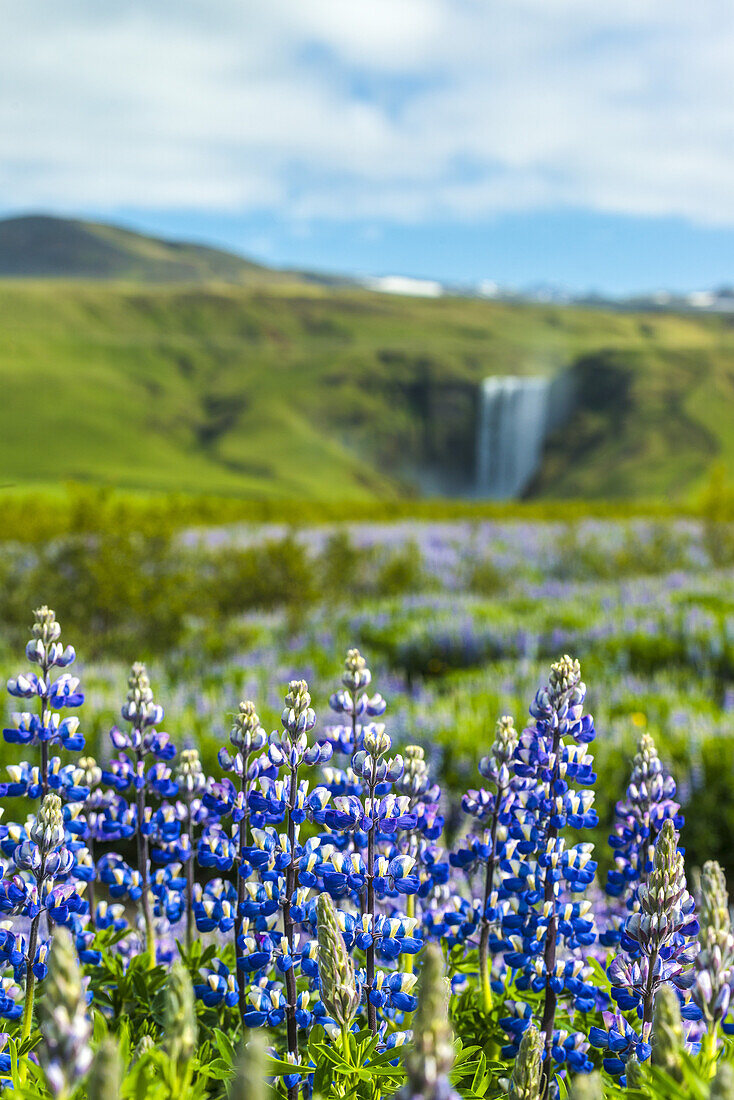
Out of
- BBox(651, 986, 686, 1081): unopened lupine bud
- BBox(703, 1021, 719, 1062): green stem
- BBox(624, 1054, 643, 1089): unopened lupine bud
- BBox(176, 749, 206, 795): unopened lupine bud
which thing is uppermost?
BBox(651, 986, 686, 1081): unopened lupine bud

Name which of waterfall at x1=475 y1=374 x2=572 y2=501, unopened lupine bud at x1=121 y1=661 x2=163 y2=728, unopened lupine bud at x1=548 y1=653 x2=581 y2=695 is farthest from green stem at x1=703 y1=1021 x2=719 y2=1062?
waterfall at x1=475 y1=374 x2=572 y2=501

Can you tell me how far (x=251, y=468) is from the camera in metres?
146

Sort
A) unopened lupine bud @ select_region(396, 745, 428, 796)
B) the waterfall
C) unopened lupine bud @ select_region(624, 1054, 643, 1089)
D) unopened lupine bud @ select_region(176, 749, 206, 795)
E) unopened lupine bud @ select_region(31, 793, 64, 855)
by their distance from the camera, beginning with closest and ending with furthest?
unopened lupine bud @ select_region(624, 1054, 643, 1089) → unopened lupine bud @ select_region(31, 793, 64, 855) → unopened lupine bud @ select_region(396, 745, 428, 796) → unopened lupine bud @ select_region(176, 749, 206, 795) → the waterfall

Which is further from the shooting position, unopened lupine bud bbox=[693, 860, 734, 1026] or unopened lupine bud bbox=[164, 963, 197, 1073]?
unopened lupine bud bbox=[693, 860, 734, 1026]

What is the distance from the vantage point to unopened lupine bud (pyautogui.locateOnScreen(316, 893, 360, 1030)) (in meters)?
1.45

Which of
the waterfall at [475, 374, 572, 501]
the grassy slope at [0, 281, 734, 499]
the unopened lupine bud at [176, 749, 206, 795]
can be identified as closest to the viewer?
the unopened lupine bud at [176, 749, 206, 795]

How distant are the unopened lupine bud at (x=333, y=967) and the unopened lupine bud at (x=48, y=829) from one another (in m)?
0.67

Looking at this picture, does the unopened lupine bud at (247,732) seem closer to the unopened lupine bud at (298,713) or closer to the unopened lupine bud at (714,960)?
the unopened lupine bud at (298,713)

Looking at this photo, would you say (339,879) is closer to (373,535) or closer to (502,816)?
(502,816)

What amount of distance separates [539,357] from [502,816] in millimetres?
200256

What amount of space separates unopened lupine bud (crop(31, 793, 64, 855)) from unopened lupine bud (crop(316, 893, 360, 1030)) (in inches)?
26.4

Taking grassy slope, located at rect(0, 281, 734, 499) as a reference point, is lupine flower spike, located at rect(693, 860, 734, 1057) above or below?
below

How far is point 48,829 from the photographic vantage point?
1.84 metres

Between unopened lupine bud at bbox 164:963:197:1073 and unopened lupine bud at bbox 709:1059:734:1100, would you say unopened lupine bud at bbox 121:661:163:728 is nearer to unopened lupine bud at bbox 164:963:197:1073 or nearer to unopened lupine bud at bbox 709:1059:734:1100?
unopened lupine bud at bbox 164:963:197:1073
